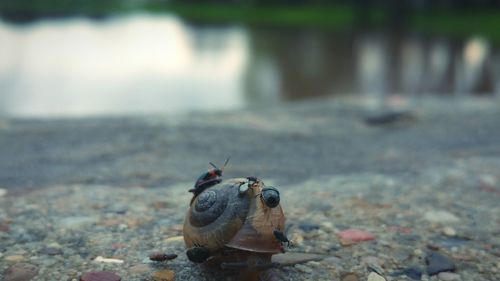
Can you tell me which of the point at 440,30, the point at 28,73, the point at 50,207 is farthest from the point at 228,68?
the point at 440,30

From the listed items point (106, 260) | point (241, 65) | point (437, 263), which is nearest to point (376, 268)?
point (437, 263)

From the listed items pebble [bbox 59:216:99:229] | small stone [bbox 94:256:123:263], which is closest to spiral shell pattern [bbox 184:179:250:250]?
small stone [bbox 94:256:123:263]

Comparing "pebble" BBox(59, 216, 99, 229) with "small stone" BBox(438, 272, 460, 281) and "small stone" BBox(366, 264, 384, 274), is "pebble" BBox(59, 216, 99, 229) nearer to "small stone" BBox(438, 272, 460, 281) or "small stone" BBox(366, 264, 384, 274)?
"small stone" BBox(366, 264, 384, 274)

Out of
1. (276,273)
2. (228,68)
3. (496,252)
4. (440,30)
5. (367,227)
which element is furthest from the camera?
(440,30)

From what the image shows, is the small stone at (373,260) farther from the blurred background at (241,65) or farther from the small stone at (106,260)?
the blurred background at (241,65)

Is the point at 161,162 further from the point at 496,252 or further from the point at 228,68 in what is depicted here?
the point at 228,68

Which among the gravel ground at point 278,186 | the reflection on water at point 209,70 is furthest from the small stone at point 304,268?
the reflection on water at point 209,70
